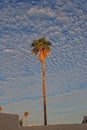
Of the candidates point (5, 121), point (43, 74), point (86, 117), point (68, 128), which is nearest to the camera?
point (5, 121)

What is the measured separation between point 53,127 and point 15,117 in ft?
14.0

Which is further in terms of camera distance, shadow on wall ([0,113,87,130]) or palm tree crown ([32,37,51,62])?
palm tree crown ([32,37,51,62])

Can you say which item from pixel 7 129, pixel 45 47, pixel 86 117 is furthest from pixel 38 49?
pixel 7 129

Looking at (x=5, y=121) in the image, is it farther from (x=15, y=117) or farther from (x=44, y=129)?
(x=44, y=129)

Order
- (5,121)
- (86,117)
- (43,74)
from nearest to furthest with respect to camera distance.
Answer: (5,121) → (86,117) → (43,74)

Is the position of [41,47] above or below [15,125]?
above

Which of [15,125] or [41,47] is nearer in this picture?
[15,125]

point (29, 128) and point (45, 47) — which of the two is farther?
point (45, 47)

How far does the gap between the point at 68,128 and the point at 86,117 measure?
1314 centimetres

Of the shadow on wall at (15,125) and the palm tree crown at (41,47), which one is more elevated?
the palm tree crown at (41,47)

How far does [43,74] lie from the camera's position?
53.4 metres

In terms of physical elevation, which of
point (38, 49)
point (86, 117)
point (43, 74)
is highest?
point (38, 49)

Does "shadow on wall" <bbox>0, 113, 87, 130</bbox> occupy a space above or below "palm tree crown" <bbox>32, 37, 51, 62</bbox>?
below

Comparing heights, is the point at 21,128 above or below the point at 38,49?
below
